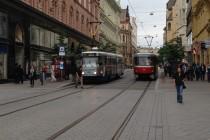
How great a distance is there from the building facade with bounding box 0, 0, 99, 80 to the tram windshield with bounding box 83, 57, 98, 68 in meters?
3.76

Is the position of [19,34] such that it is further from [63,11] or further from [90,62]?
[63,11]

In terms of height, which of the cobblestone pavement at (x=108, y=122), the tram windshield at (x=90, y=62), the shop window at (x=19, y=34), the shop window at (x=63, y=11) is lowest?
the cobblestone pavement at (x=108, y=122)

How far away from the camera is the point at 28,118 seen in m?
15.7

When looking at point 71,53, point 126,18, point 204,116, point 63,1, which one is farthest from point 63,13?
point 126,18

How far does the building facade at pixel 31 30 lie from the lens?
126 ft

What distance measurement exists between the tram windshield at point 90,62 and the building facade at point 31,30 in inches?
148

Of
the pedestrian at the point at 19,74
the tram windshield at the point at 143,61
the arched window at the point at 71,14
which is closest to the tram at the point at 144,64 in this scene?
the tram windshield at the point at 143,61

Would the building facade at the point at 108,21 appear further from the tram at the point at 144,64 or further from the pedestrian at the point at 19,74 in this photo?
the pedestrian at the point at 19,74

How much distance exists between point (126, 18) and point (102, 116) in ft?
522

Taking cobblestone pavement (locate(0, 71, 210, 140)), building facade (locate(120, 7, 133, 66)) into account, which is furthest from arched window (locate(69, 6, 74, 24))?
building facade (locate(120, 7, 133, 66))

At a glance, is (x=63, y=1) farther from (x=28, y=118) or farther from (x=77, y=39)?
(x=28, y=118)

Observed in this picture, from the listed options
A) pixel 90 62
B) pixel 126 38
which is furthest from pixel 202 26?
pixel 126 38

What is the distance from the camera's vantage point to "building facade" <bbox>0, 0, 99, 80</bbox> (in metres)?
38.5

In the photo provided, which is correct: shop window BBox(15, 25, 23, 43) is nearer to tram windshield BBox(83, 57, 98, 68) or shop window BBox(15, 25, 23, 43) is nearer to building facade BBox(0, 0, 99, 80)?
building facade BBox(0, 0, 99, 80)
